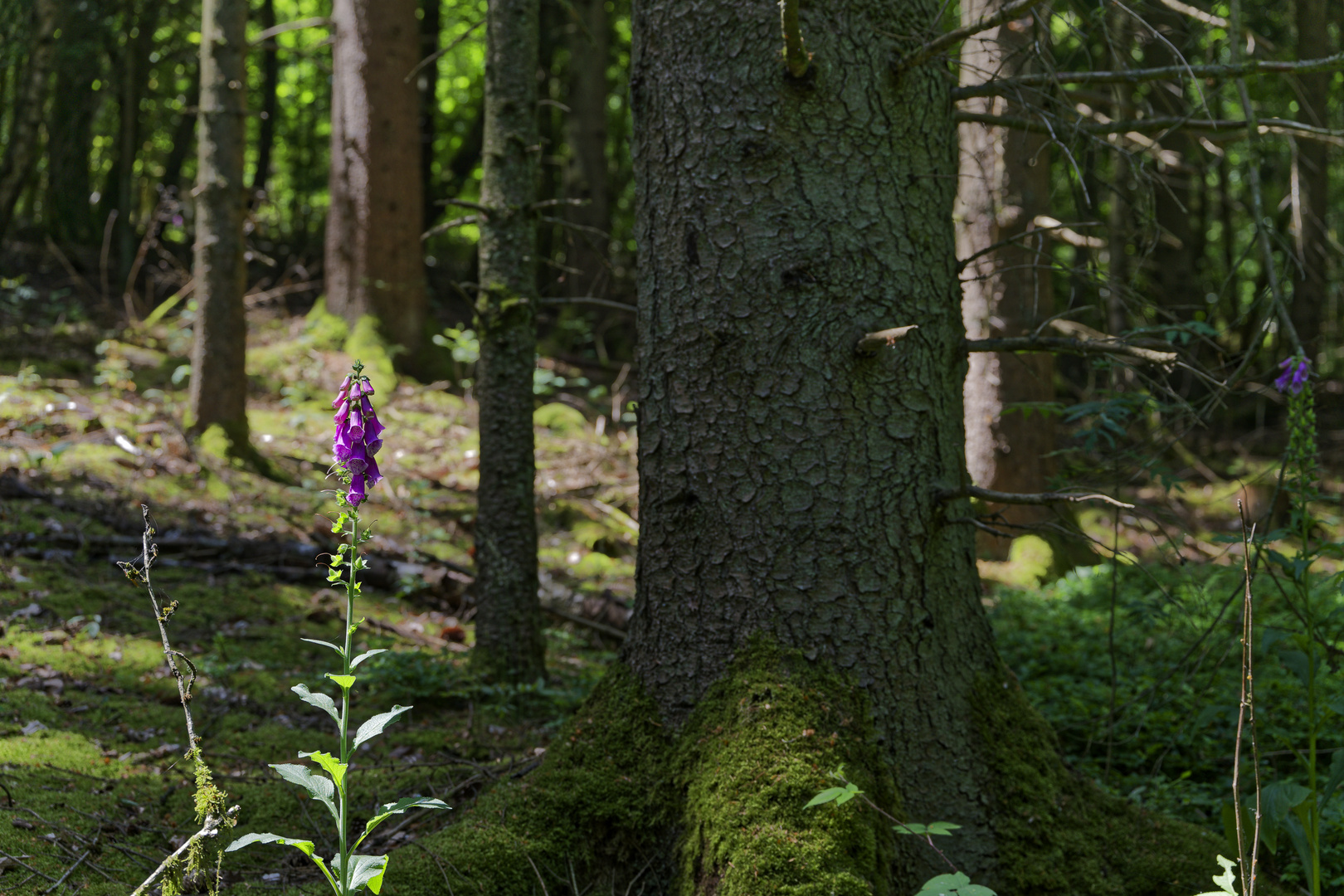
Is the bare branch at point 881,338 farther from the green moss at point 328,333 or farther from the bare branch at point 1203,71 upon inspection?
the green moss at point 328,333

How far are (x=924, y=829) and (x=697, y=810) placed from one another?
599 millimetres

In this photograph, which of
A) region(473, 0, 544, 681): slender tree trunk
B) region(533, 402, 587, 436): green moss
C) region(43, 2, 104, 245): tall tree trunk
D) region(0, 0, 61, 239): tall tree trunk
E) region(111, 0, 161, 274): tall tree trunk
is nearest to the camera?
region(473, 0, 544, 681): slender tree trunk

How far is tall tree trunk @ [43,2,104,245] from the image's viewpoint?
33.4ft

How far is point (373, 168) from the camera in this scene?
923 cm

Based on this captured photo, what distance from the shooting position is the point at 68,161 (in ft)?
36.1

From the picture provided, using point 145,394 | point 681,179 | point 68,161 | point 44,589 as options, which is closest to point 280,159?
point 68,161

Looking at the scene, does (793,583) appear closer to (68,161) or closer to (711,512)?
(711,512)

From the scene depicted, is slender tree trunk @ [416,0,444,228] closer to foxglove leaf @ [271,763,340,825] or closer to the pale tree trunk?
the pale tree trunk

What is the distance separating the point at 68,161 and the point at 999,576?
1184 cm

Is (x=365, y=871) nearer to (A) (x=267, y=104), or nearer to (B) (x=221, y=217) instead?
(B) (x=221, y=217)

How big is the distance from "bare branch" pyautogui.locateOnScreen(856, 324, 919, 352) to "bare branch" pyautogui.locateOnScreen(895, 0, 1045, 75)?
2.49 ft

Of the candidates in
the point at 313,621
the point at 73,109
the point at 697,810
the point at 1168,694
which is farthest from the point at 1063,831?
the point at 73,109

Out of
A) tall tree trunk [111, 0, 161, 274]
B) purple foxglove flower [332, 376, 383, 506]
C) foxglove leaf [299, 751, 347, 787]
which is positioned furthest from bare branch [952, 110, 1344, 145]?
tall tree trunk [111, 0, 161, 274]

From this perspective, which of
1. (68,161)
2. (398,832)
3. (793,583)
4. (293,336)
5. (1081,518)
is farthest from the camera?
(68,161)
